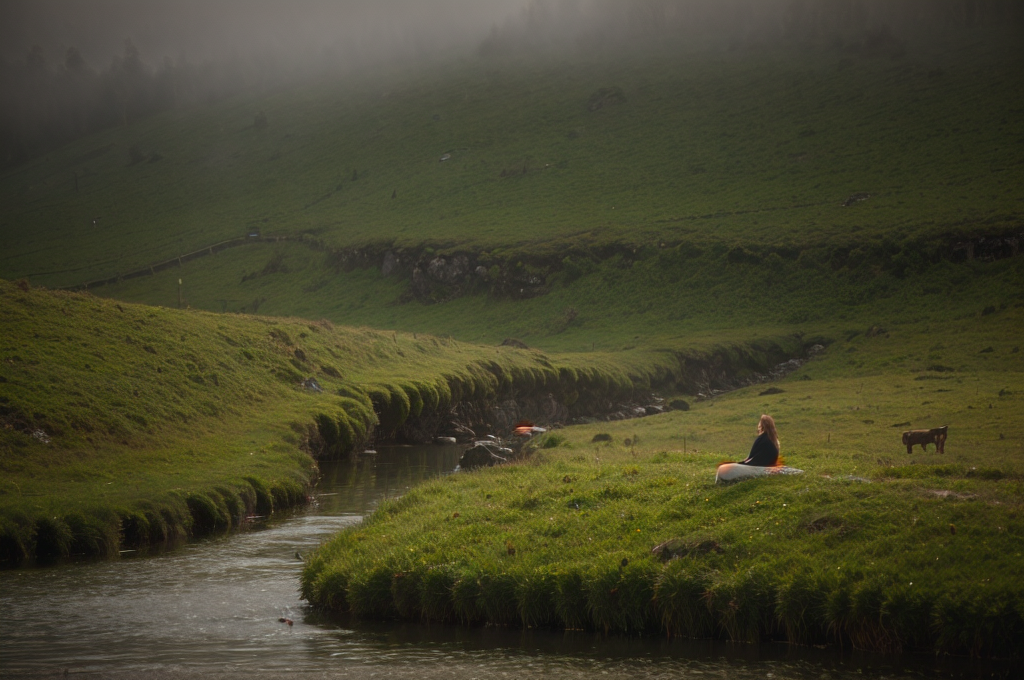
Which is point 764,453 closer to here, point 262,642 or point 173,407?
point 262,642

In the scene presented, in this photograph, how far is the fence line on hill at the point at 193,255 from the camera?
144 metres

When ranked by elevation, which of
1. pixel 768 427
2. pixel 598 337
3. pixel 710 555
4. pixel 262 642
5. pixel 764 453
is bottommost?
pixel 262 642

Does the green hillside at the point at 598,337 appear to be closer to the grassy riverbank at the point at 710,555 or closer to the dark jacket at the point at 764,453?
the grassy riverbank at the point at 710,555

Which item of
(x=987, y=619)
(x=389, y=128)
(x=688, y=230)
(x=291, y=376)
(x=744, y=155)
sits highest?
(x=389, y=128)

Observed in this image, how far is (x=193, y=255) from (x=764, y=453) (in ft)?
468

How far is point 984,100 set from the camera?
13562 centimetres

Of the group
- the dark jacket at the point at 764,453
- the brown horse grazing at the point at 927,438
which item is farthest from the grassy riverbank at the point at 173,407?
the brown horse grazing at the point at 927,438

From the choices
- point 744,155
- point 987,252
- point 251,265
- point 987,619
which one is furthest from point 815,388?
point 251,265

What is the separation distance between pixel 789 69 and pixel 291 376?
144m

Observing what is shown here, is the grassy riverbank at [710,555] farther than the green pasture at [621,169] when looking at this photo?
No

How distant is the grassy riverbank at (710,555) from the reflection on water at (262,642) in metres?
0.59

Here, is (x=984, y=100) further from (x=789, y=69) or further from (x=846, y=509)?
(x=846, y=509)

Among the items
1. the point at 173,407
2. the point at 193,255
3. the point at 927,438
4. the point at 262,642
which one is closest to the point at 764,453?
the point at 927,438

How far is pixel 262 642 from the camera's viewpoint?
1869 centimetres
